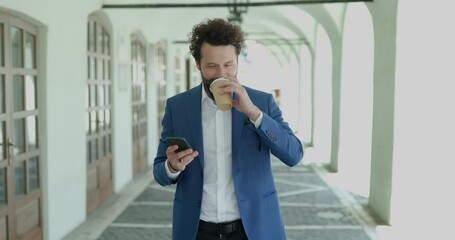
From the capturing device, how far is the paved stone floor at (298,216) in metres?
6.60

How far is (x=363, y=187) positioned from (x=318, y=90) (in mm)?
6306

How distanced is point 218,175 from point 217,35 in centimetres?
59

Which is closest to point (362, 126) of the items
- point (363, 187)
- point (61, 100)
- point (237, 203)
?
point (363, 187)

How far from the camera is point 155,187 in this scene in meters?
10.0

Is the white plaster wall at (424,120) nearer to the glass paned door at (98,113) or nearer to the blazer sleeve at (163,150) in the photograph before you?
the glass paned door at (98,113)

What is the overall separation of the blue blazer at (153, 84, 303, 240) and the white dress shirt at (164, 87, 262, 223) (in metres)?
0.04

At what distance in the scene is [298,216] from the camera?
7.60 metres

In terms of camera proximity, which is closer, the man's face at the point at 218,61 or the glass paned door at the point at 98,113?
the man's face at the point at 218,61

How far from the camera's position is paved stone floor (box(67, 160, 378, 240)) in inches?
260

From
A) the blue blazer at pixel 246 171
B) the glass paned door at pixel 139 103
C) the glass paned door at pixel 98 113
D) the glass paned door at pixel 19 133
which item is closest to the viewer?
the blue blazer at pixel 246 171

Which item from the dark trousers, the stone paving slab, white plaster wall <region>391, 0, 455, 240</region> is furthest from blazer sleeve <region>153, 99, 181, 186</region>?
white plaster wall <region>391, 0, 455, 240</region>

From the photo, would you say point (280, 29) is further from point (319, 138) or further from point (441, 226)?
point (441, 226)

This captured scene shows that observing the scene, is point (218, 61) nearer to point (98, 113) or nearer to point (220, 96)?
point (220, 96)

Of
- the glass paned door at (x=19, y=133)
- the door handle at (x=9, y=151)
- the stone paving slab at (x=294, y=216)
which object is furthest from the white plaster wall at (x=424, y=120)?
the door handle at (x=9, y=151)
